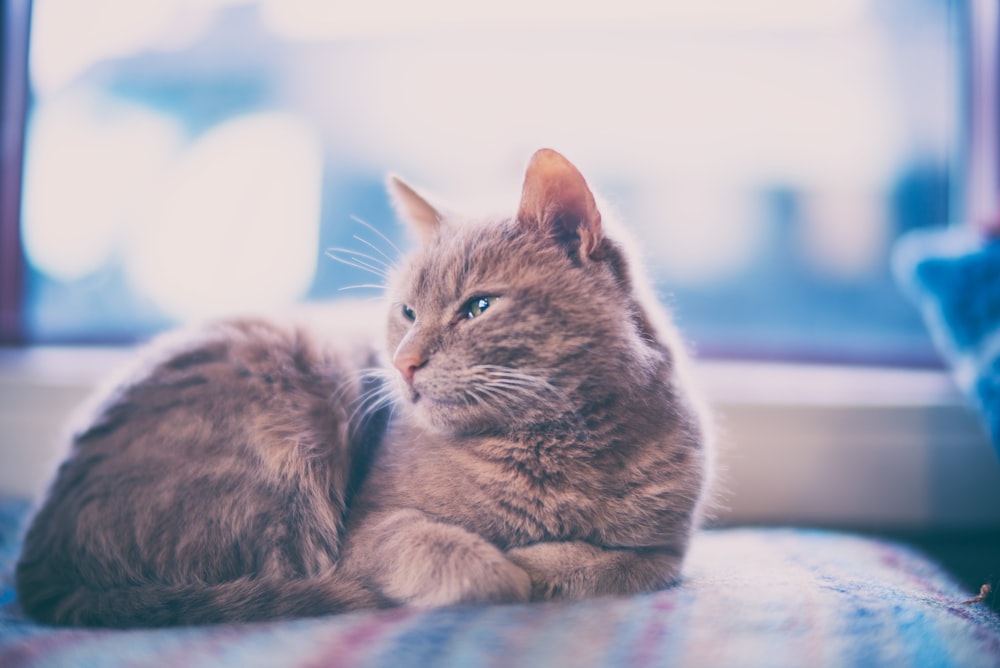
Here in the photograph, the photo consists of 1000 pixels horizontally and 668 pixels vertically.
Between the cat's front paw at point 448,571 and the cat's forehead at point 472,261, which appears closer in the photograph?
the cat's front paw at point 448,571

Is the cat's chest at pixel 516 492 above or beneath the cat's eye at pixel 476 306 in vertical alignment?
beneath

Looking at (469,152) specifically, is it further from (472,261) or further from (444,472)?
(444,472)

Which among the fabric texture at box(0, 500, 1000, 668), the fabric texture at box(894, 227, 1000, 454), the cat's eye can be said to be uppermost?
the cat's eye

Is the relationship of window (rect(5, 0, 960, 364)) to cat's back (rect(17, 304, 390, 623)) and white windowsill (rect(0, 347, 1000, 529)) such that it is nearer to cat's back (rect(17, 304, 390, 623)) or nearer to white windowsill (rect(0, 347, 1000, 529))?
white windowsill (rect(0, 347, 1000, 529))

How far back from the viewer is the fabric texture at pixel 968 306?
48.6 inches

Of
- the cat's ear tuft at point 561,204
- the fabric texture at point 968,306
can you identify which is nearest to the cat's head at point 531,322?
the cat's ear tuft at point 561,204

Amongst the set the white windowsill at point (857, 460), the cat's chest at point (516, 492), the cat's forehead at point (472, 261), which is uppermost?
the cat's forehead at point (472, 261)

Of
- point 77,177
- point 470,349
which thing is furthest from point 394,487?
point 77,177

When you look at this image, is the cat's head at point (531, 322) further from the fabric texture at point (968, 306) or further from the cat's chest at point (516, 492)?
the fabric texture at point (968, 306)

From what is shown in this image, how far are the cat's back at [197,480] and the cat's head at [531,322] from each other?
0.63ft

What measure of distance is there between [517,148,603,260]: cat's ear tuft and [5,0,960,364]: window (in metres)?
0.86

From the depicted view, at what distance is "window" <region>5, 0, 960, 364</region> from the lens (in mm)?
1942

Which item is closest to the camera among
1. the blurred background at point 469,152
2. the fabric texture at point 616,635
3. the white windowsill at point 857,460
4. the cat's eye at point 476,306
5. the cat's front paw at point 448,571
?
the fabric texture at point 616,635

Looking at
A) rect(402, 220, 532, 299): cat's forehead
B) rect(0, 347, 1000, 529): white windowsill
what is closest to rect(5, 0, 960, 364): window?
rect(0, 347, 1000, 529): white windowsill
